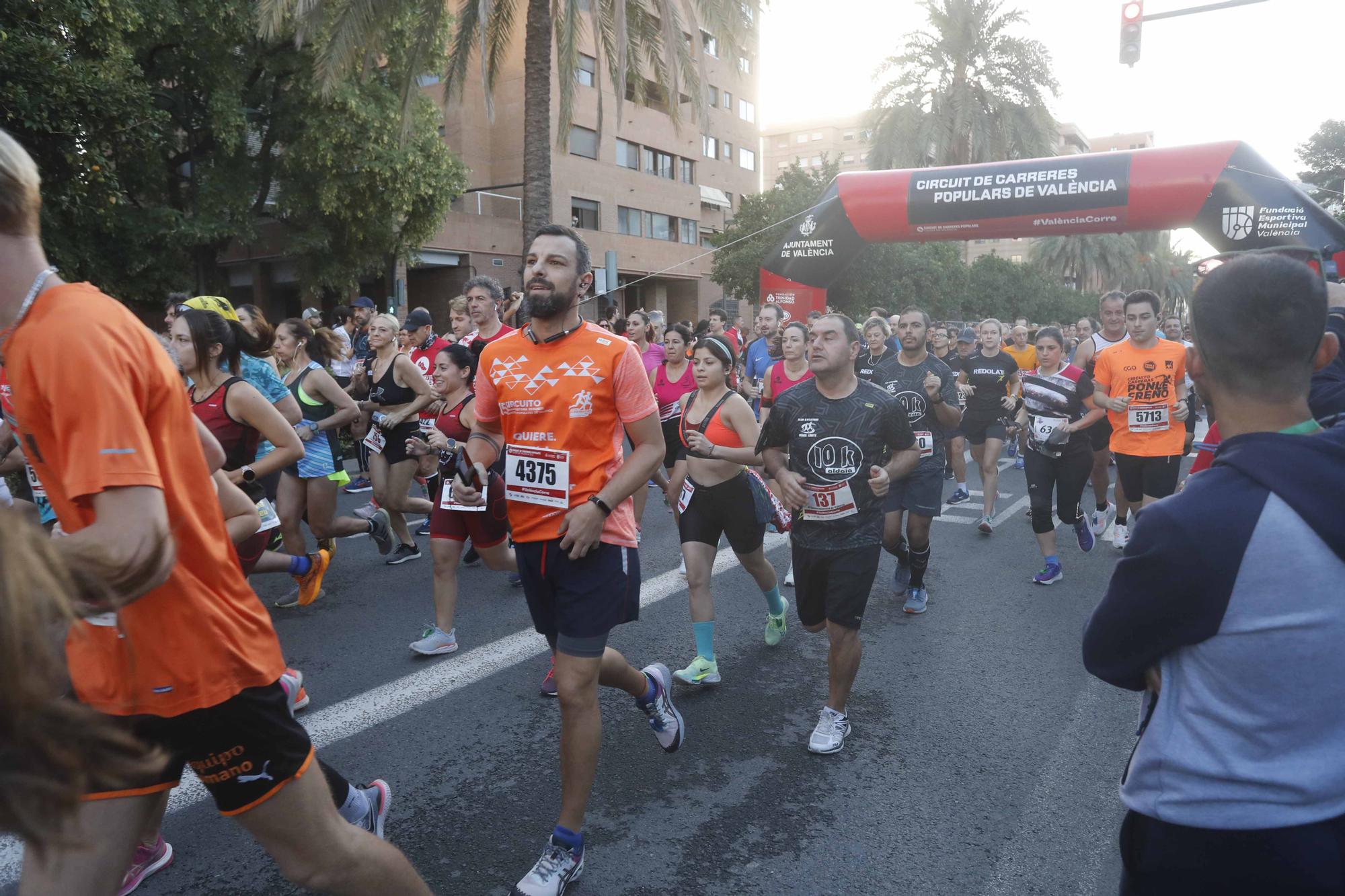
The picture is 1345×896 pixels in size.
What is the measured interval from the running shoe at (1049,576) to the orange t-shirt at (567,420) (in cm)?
439

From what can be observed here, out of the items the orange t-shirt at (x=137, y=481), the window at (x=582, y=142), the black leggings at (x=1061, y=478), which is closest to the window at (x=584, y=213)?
the window at (x=582, y=142)

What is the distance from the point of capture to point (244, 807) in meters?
1.86

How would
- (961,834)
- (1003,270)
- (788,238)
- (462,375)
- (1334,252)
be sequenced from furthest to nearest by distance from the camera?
(1003,270) → (788,238) → (1334,252) → (462,375) → (961,834)

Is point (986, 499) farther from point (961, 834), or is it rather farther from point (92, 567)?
point (92, 567)

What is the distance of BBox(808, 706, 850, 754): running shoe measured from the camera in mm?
3799

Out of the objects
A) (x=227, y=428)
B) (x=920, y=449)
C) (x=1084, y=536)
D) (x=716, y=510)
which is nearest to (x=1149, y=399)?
(x=1084, y=536)

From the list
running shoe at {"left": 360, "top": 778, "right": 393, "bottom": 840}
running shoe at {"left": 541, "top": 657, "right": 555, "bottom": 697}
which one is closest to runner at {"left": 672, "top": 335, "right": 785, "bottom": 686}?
running shoe at {"left": 541, "top": 657, "right": 555, "bottom": 697}

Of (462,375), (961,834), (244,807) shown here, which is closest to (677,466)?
(462,375)

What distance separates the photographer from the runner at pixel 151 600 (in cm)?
160

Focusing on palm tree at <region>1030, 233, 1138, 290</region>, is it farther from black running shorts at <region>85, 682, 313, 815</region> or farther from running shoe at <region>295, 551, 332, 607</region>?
black running shorts at <region>85, 682, 313, 815</region>

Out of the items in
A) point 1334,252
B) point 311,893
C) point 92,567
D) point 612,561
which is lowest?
point 311,893

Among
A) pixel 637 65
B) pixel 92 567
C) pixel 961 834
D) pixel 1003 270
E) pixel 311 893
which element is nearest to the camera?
pixel 92 567

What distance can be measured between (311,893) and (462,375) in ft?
11.1

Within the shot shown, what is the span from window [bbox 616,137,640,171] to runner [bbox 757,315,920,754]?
3605 cm
